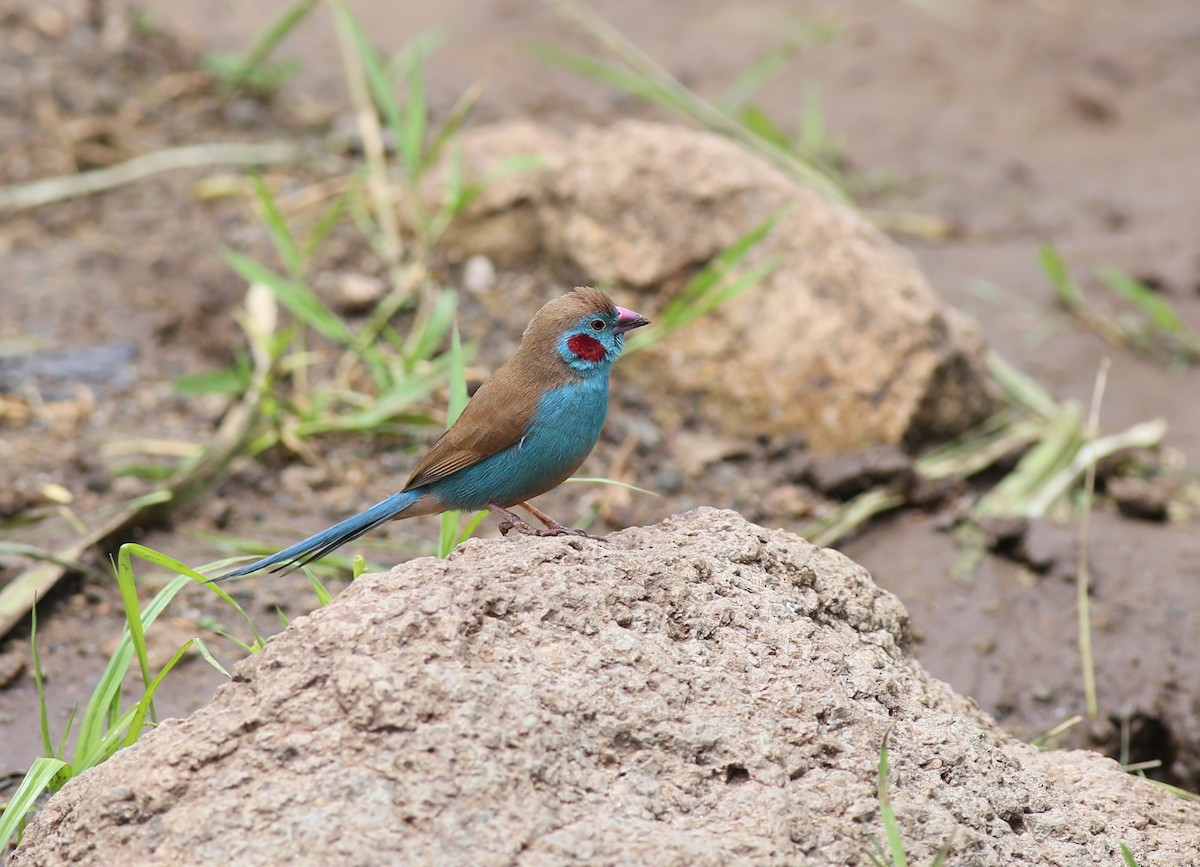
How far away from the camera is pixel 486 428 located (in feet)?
11.5

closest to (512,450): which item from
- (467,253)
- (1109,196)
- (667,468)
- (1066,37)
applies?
(667,468)

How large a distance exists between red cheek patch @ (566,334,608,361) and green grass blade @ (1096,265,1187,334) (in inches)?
155

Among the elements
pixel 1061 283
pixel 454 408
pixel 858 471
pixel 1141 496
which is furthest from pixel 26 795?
pixel 1061 283

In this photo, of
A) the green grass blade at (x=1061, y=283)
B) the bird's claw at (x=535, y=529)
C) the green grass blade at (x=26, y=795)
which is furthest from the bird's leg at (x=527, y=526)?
the green grass blade at (x=1061, y=283)

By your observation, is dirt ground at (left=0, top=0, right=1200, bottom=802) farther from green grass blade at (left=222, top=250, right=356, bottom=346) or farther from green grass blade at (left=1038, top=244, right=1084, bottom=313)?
green grass blade at (left=222, top=250, right=356, bottom=346)

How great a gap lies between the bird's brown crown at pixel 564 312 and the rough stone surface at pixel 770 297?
1.88 metres

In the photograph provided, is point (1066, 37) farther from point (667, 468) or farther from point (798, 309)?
point (667, 468)

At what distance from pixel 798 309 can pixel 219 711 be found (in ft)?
11.4

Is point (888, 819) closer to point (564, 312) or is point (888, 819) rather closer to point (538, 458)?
point (538, 458)

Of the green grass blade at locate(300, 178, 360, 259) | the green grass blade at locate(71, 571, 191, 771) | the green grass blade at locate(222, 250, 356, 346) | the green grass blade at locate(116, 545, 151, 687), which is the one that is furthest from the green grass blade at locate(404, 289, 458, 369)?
the green grass blade at locate(116, 545, 151, 687)

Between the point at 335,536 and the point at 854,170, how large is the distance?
19.1 feet

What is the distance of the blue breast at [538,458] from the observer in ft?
11.5

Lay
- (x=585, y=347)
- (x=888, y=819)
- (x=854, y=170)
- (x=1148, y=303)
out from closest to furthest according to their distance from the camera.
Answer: (x=888, y=819) < (x=585, y=347) < (x=1148, y=303) < (x=854, y=170)

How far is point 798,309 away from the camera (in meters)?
5.47
